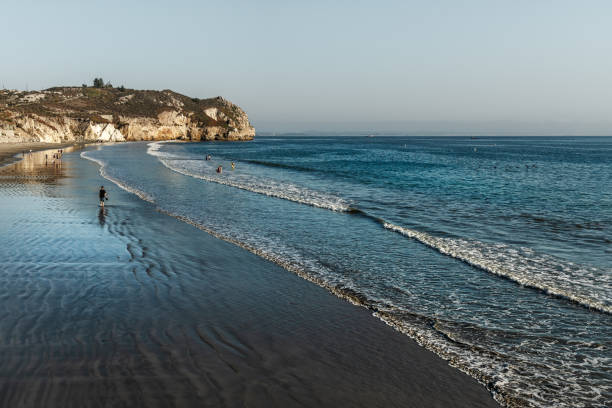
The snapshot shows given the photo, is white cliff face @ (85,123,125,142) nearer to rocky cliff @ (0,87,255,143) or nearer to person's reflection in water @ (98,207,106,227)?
rocky cliff @ (0,87,255,143)

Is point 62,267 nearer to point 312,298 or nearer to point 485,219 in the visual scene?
point 312,298

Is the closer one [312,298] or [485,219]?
[312,298]

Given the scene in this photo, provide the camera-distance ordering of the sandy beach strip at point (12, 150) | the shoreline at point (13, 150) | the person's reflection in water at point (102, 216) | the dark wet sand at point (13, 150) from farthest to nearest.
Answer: the dark wet sand at point (13, 150) → the sandy beach strip at point (12, 150) → the shoreline at point (13, 150) → the person's reflection in water at point (102, 216)

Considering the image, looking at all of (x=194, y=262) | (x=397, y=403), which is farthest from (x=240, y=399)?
(x=194, y=262)

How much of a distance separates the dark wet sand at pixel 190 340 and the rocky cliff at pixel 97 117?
96.8 m

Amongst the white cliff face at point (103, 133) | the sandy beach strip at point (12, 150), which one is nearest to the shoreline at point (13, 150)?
the sandy beach strip at point (12, 150)

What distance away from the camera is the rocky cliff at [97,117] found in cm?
9900

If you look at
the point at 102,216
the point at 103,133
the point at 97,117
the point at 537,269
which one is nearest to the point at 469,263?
the point at 537,269

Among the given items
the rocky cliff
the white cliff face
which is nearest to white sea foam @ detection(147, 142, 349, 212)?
the rocky cliff

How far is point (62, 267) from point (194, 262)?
3799mm

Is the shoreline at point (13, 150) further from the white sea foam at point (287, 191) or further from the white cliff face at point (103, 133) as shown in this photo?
the white cliff face at point (103, 133)

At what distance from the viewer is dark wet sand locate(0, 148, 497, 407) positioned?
6.30 metres

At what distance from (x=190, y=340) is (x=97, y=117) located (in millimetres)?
148186

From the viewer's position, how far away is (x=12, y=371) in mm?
6555
